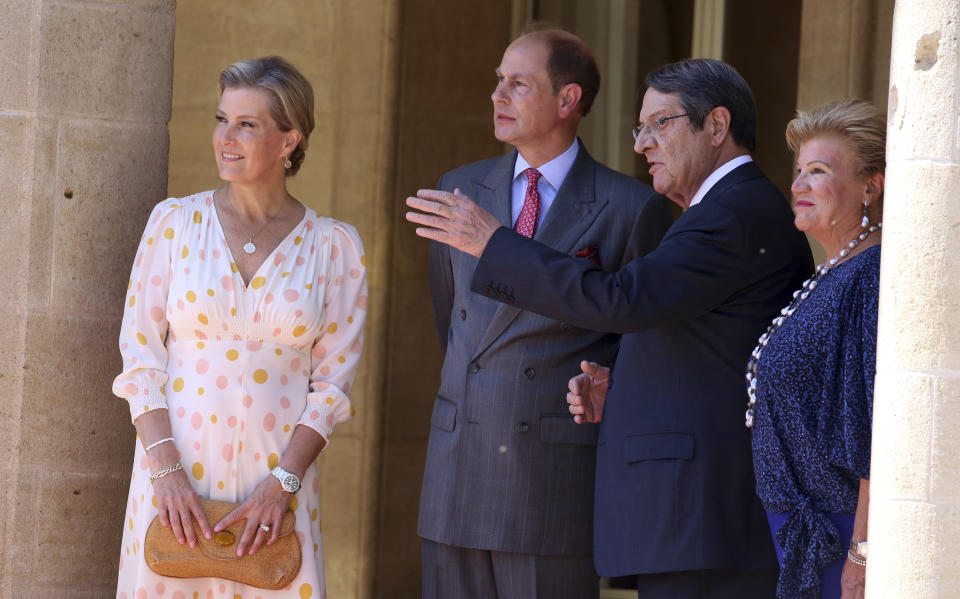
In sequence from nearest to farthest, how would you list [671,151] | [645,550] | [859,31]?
[645,550] < [671,151] < [859,31]

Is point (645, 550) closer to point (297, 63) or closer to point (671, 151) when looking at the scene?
point (671, 151)

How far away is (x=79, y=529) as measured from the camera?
381cm

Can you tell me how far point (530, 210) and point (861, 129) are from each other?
3.85 ft

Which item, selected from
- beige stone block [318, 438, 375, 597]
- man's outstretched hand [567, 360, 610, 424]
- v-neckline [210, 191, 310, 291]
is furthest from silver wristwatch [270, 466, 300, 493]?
beige stone block [318, 438, 375, 597]

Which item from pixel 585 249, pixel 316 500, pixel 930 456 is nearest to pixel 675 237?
pixel 585 249

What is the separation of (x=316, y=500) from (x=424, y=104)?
3.27m

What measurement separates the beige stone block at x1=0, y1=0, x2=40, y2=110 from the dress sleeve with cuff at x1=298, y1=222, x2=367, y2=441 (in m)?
0.99

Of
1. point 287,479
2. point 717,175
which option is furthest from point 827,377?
point 287,479

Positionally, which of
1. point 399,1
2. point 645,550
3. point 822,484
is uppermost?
point 399,1

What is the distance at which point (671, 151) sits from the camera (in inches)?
132

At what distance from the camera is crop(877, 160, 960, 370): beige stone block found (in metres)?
2.49

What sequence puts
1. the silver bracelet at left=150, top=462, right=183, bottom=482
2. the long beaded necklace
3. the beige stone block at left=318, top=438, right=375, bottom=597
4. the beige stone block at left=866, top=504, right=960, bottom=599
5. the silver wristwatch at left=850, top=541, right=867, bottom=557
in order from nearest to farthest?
the beige stone block at left=866, top=504, right=960, bottom=599, the silver wristwatch at left=850, top=541, right=867, bottom=557, the long beaded necklace, the silver bracelet at left=150, top=462, right=183, bottom=482, the beige stone block at left=318, top=438, right=375, bottom=597

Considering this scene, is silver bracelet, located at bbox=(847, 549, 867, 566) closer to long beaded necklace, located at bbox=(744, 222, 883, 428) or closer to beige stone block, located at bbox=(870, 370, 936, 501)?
beige stone block, located at bbox=(870, 370, 936, 501)

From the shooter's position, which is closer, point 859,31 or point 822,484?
point 822,484
